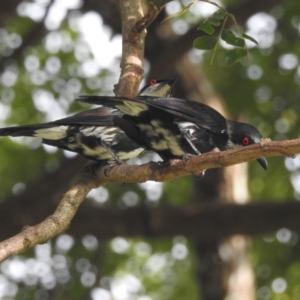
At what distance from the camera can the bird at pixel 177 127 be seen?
13.1 feet

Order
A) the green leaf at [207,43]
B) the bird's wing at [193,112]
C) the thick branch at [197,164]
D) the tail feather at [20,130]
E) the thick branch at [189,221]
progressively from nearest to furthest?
the thick branch at [197,164]
the green leaf at [207,43]
the bird's wing at [193,112]
the tail feather at [20,130]
the thick branch at [189,221]

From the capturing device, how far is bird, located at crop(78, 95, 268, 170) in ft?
13.1

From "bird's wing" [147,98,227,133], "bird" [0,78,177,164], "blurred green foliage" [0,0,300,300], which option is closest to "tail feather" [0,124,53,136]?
"bird" [0,78,177,164]

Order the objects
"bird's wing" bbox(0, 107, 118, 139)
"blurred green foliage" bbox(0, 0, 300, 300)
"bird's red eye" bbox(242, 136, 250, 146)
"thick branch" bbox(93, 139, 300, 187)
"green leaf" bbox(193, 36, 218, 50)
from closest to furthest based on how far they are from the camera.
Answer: "thick branch" bbox(93, 139, 300, 187)
"green leaf" bbox(193, 36, 218, 50)
"bird's red eye" bbox(242, 136, 250, 146)
"bird's wing" bbox(0, 107, 118, 139)
"blurred green foliage" bbox(0, 0, 300, 300)

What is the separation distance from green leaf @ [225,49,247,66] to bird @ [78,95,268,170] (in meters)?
0.42

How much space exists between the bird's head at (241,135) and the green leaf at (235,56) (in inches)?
21.0

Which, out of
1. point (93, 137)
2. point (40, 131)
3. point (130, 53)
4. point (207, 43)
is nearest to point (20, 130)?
point (40, 131)

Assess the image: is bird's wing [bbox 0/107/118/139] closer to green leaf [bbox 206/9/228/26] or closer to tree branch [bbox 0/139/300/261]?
tree branch [bbox 0/139/300/261]

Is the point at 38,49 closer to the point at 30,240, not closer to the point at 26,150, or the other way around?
the point at 26,150

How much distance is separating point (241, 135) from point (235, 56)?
22.5 inches

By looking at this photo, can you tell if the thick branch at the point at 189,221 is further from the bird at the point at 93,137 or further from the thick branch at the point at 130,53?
the thick branch at the point at 130,53

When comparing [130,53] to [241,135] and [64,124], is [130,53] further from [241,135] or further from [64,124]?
[241,135]

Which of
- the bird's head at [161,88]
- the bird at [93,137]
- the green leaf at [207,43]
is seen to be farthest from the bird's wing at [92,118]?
the green leaf at [207,43]

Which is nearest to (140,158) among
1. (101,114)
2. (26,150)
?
(26,150)
